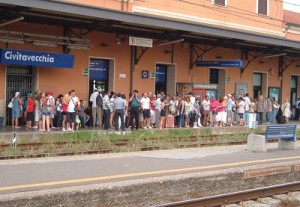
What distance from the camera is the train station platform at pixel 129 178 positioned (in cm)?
800

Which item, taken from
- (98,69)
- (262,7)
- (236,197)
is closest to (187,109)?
(98,69)

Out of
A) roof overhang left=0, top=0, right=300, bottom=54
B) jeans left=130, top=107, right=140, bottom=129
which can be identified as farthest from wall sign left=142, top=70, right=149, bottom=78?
jeans left=130, top=107, right=140, bottom=129

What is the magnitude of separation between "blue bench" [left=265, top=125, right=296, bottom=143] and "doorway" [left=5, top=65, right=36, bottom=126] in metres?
11.0

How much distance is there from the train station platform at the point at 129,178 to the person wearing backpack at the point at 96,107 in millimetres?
9456

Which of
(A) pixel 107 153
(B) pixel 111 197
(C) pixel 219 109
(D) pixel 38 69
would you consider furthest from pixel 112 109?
(B) pixel 111 197

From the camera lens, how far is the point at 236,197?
8.89m

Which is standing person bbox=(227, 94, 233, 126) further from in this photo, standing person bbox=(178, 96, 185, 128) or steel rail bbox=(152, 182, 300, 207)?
steel rail bbox=(152, 182, 300, 207)

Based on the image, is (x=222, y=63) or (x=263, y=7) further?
(x=263, y=7)

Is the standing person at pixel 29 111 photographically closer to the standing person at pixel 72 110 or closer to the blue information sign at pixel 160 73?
the standing person at pixel 72 110

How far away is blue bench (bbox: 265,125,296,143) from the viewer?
15234mm

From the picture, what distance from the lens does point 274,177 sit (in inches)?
441

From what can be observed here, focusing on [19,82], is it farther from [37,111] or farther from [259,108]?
[259,108]

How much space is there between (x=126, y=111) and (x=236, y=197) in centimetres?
1355

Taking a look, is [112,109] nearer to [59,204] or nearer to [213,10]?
[213,10]
